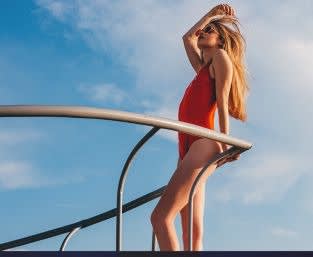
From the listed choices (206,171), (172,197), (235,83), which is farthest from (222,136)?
(235,83)

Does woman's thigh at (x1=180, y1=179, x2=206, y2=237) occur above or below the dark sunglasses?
below

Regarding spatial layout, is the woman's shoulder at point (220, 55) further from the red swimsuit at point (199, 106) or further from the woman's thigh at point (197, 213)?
the woman's thigh at point (197, 213)

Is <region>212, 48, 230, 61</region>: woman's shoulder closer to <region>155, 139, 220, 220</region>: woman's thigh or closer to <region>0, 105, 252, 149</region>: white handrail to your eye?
<region>155, 139, 220, 220</region>: woman's thigh

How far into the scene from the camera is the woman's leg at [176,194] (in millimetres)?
3408

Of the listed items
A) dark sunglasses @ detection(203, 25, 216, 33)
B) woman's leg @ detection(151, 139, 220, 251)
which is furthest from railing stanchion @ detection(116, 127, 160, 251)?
dark sunglasses @ detection(203, 25, 216, 33)

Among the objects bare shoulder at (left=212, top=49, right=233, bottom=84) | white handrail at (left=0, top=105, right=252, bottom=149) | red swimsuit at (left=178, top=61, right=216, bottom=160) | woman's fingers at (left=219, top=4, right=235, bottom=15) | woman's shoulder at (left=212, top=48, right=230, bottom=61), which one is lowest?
white handrail at (left=0, top=105, right=252, bottom=149)

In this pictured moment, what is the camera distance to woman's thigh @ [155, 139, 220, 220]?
11.2ft

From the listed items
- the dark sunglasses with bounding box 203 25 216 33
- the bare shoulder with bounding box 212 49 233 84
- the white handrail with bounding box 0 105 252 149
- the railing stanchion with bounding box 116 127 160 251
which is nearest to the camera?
the white handrail with bounding box 0 105 252 149

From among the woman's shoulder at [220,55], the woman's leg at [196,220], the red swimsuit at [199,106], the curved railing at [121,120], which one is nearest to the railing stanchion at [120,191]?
the curved railing at [121,120]

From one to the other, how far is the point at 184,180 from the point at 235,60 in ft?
2.93

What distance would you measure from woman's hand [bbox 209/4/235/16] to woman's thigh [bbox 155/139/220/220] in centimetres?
112

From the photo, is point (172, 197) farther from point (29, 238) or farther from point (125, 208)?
point (29, 238)

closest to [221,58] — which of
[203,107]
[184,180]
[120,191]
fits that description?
[203,107]

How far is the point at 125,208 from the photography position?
13.0 feet
